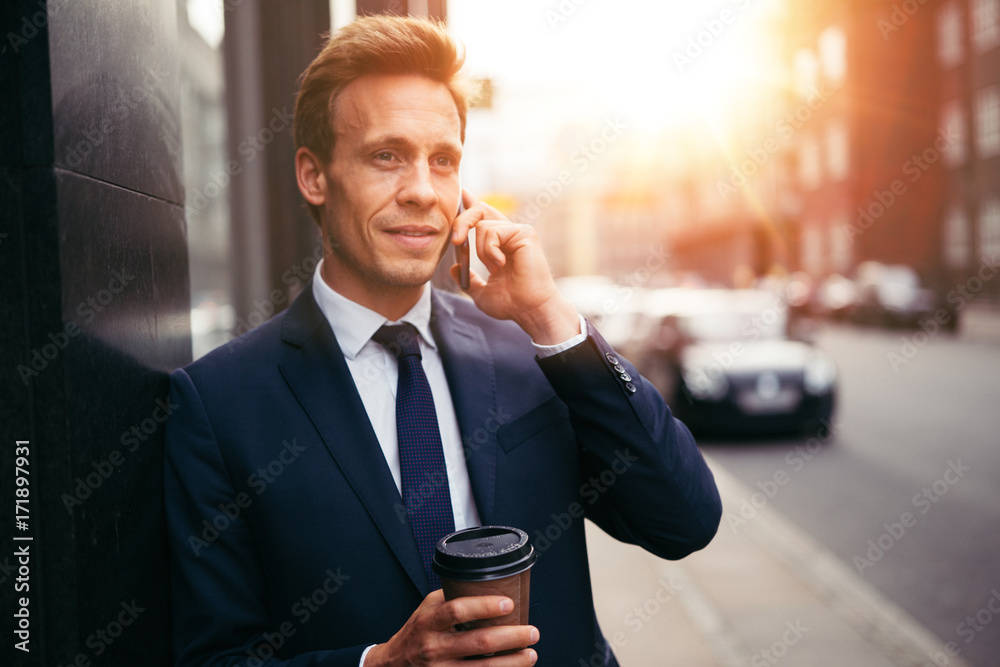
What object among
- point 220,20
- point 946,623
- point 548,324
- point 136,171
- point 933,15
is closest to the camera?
point 136,171

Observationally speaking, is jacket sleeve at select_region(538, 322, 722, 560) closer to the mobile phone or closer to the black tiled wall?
the mobile phone

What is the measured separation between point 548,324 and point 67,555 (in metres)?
1.08

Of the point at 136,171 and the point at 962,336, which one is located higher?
the point at 136,171

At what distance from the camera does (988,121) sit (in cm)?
2784

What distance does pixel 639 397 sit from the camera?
182 cm

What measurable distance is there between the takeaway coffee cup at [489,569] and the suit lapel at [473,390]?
48 centimetres

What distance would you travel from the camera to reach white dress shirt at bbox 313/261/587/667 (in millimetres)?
1877

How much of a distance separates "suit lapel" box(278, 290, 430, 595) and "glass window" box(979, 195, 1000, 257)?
102 ft

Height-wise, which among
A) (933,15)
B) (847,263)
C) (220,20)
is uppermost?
(933,15)

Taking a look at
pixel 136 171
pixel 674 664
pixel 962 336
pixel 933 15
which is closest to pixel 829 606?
pixel 674 664

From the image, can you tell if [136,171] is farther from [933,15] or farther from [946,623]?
[933,15]

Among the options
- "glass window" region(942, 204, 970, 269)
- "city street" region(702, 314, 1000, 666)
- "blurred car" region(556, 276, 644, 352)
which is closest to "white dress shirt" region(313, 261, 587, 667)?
"blurred car" region(556, 276, 644, 352)

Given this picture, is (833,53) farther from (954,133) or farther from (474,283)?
(474,283)

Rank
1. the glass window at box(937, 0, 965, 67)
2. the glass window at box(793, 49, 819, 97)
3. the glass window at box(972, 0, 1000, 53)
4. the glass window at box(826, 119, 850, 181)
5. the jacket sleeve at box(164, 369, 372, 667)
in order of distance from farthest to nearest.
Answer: the glass window at box(793, 49, 819, 97) < the glass window at box(826, 119, 850, 181) < the glass window at box(937, 0, 965, 67) < the glass window at box(972, 0, 1000, 53) < the jacket sleeve at box(164, 369, 372, 667)
